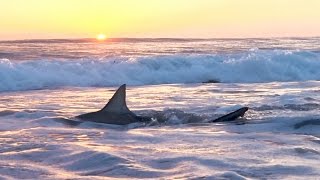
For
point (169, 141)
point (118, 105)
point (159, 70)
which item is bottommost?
point (159, 70)

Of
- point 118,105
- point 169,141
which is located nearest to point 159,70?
point 118,105

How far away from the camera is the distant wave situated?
24.6m

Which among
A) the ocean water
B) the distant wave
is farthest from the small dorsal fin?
the distant wave

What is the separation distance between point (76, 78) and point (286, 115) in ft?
52.4

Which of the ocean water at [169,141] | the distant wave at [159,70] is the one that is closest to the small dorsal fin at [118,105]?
the ocean water at [169,141]

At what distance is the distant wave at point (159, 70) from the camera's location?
2462 centimetres

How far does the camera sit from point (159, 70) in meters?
29.8

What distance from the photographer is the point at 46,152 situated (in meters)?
7.21

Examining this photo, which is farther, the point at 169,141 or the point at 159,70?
the point at 159,70

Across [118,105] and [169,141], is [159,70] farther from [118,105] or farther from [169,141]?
[169,141]

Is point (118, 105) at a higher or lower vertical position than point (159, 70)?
higher

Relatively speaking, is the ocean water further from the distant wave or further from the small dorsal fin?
the distant wave

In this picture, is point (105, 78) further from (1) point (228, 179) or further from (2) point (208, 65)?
(1) point (228, 179)

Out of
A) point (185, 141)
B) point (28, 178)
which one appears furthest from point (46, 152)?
point (185, 141)
